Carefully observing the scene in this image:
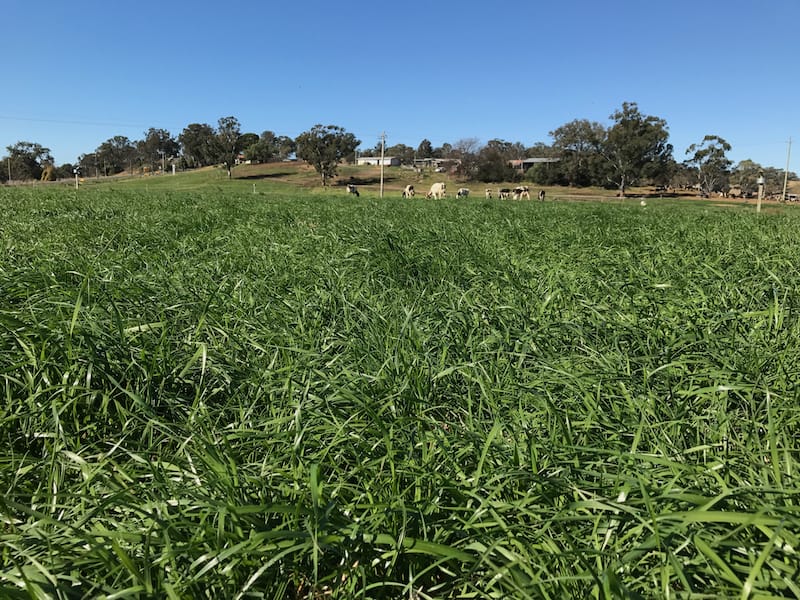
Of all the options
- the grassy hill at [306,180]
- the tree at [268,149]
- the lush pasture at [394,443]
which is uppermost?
the tree at [268,149]

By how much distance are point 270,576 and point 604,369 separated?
1666mm

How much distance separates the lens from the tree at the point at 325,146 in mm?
62812

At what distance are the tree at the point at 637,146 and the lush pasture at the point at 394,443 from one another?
65761 mm

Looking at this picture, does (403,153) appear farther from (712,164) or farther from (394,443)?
(394,443)

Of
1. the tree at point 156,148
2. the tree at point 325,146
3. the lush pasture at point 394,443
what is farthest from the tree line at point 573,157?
the lush pasture at point 394,443

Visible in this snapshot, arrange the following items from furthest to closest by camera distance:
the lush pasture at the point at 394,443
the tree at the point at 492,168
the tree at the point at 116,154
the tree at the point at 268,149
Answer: the tree at the point at 116,154 → the tree at the point at 268,149 → the tree at the point at 492,168 → the lush pasture at the point at 394,443

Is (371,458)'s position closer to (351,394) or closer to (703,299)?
(351,394)

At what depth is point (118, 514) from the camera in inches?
64.4

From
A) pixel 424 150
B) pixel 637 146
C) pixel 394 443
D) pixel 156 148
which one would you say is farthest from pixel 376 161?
pixel 394 443

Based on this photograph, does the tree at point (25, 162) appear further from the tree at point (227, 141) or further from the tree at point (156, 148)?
the tree at point (227, 141)

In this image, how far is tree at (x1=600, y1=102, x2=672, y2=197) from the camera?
6169 centimetres

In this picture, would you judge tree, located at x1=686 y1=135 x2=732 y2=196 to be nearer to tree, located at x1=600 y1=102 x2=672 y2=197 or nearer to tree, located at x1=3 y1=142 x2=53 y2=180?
tree, located at x1=600 y1=102 x2=672 y2=197

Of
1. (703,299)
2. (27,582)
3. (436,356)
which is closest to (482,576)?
(27,582)

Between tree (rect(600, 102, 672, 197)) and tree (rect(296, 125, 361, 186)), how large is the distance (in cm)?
3411
